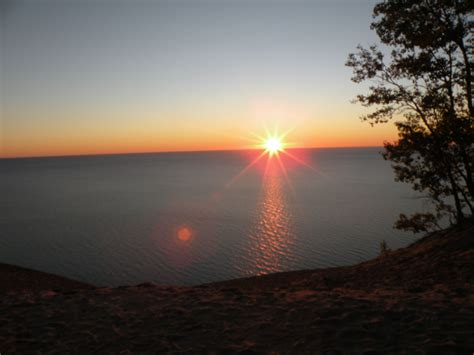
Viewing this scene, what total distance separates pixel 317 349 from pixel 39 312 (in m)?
7.82

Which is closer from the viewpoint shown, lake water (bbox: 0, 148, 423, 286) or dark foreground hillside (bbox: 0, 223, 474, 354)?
dark foreground hillside (bbox: 0, 223, 474, 354)

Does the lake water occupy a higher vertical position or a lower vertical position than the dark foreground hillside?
lower

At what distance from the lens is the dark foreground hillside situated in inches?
269

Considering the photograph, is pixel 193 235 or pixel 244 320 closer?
pixel 244 320

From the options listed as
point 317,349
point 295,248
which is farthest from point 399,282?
point 295,248

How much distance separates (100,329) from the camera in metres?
8.13

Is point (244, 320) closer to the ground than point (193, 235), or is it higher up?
higher up

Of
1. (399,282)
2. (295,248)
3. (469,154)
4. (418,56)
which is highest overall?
(418,56)

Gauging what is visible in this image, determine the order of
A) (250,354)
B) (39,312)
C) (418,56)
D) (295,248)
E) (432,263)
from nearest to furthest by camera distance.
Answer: (250,354), (39,312), (432,263), (418,56), (295,248)

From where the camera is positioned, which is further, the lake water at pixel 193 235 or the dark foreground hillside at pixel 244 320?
the lake water at pixel 193 235

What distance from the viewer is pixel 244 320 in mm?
8227

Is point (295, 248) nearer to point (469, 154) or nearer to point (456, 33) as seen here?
point (469, 154)

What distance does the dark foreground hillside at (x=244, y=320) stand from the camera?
6.83 meters

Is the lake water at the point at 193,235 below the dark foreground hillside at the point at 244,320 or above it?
below
